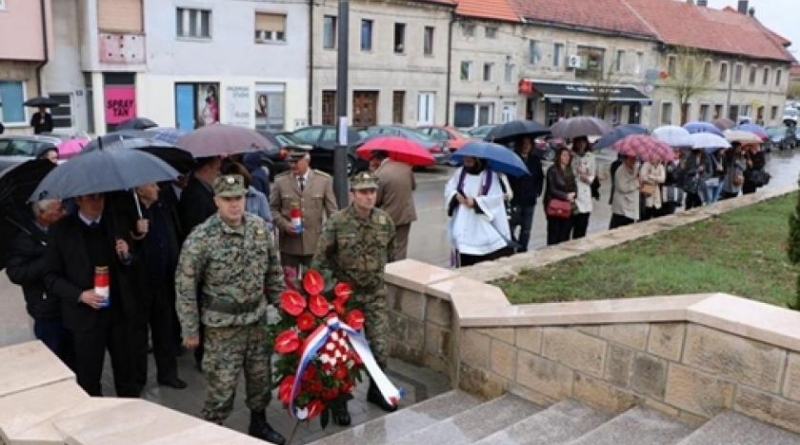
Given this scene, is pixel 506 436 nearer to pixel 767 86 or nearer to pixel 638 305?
pixel 638 305

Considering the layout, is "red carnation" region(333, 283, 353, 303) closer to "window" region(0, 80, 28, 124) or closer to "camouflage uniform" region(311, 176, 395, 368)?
"camouflage uniform" region(311, 176, 395, 368)

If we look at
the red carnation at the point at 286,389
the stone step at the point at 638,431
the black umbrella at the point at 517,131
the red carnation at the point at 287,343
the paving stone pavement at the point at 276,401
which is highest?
the black umbrella at the point at 517,131

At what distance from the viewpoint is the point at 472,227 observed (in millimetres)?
7707

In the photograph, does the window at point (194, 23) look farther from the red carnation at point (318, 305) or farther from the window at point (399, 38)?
the red carnation at point (318, 305)

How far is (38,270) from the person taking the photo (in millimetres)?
4941

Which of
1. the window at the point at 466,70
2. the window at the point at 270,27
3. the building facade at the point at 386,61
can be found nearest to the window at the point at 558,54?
the window at the point at 466,70

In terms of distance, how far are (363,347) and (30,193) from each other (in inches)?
104

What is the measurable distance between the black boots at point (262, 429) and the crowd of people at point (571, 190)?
11.0 ft

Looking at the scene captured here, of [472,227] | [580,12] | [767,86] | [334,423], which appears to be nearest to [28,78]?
[472,227]

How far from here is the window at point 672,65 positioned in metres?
48.2

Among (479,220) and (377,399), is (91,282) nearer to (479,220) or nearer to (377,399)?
(377,399)

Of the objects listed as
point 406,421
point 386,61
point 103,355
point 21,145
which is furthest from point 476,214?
point 386,61

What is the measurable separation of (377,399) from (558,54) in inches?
1503

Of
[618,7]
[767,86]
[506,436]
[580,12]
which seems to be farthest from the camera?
[767,86]
